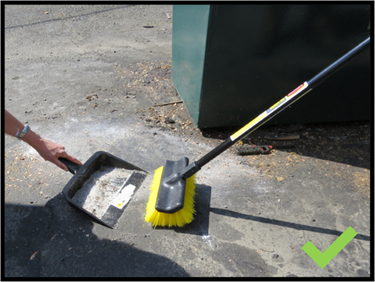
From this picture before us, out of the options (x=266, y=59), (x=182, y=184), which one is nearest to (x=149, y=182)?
(x=182, y=184)

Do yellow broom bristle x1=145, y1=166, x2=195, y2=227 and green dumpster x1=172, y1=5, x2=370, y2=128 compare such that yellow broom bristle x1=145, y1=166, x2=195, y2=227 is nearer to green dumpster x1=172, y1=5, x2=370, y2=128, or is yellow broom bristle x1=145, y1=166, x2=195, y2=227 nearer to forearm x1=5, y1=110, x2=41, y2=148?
forearm x1=5, y1=110, x2=41, y2=148

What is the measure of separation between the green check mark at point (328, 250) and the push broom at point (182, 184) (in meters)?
0.88

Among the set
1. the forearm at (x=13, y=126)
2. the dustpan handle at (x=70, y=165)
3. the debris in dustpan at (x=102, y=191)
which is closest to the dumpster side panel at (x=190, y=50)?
the debris in dustpan at (x=102, y=191)

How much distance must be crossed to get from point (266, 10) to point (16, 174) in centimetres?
263

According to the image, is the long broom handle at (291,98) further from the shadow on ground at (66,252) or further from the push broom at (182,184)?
the shadow on ground at (66,252)

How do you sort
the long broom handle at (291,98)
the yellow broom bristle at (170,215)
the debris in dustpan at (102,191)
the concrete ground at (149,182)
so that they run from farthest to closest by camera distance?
the debris in dustpan at (102,191) < the yellow broom bristle at (170,215) < the concrete ground at (149,182) < the long broom handle at (291,98)

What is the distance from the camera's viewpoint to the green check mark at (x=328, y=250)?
6.53ft

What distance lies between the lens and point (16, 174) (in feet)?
8.28

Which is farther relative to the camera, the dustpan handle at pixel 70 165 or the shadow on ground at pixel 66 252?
the dustpan handle at pixel 70 165

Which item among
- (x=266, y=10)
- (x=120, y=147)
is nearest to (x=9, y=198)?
(x=120, y=147)

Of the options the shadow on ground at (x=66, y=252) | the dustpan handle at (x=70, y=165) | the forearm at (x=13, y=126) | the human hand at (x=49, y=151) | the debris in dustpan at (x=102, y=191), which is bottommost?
the shadow on ground at (x=66, y=252)

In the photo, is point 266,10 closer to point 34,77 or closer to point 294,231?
point 294,231

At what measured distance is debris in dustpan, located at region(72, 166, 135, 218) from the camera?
2203 mm

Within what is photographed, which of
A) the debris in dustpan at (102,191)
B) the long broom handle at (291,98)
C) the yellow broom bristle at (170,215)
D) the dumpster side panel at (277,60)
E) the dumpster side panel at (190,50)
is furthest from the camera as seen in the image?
the dumpster side panel at (190,50)
